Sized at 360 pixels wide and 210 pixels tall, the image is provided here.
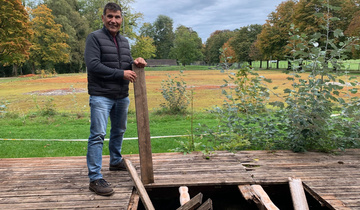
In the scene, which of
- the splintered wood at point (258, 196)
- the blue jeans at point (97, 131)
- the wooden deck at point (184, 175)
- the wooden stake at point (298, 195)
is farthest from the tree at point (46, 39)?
the wooden stake at point (298, 195)

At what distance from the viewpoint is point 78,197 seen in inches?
110

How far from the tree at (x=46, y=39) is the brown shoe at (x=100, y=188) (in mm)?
41117

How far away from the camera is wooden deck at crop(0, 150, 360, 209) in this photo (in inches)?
108

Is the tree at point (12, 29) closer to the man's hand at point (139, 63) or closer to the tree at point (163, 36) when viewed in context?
the man's hand at point (139, 63)

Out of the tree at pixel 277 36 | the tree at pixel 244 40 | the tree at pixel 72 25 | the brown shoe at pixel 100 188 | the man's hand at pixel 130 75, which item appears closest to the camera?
the brown shoe at pixel 100 188

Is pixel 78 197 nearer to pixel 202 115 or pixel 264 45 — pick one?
Answer: pixel 202 115

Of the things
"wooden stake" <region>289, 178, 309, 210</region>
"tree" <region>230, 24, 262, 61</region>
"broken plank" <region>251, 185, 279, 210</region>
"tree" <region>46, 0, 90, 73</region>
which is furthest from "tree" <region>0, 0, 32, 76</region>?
"tree" <region>230, 24, 262, 61</region>

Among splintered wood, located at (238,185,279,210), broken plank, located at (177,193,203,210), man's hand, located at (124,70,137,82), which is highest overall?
man's hand, located at (124,70,137,82)

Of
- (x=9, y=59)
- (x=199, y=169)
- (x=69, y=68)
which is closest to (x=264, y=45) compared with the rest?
(x=9, y=59)

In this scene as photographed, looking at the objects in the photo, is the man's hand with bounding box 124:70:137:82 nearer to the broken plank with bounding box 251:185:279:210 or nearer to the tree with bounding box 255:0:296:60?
the broken plank with bounding box 251:185:279:210

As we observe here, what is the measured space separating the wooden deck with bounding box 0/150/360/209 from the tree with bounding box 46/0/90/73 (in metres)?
45.0

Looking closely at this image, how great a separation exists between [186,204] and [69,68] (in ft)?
173

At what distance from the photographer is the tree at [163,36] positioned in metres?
74.1

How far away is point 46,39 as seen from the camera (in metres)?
39.9
